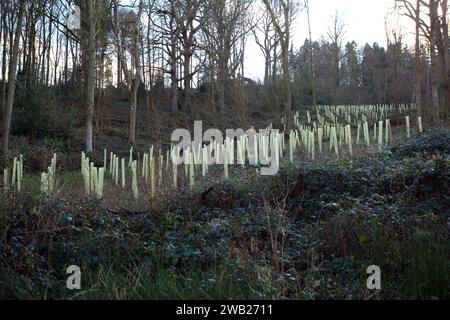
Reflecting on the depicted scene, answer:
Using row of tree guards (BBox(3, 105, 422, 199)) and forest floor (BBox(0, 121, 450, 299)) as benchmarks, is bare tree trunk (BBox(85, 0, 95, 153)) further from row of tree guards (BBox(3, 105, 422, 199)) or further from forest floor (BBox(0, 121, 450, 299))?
forest floor (BBox(0, 121, 450, 299))

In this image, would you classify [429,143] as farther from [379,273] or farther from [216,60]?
[216,60]

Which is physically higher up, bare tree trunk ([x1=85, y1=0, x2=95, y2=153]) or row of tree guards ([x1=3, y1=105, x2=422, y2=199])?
bare tree trunk ([x1=85, y1=0, x2=95, y2=153])

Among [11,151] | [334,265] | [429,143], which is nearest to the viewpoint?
[334,265]

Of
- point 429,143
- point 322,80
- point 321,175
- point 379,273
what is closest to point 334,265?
point 379,273

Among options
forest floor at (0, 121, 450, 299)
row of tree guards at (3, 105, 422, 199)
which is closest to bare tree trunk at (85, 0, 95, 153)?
row of tree guards at (3, 105, 422, 199)

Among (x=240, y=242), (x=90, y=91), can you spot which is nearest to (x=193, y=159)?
(x=240, y=242)

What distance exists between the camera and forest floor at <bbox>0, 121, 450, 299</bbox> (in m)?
4.53

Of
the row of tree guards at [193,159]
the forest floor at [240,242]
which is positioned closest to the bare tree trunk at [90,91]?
the row of tree guards at [193,159]

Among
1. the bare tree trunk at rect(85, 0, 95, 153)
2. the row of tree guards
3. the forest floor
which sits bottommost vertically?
the forest floor

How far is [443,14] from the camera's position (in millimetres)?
23297

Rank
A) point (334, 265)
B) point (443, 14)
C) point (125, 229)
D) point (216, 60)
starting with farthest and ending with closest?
point (443, 14), point (216, 60), point (125, 229), point (334, 265)

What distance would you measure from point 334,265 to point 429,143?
827 centimetres

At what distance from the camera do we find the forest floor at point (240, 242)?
4.53 meters
